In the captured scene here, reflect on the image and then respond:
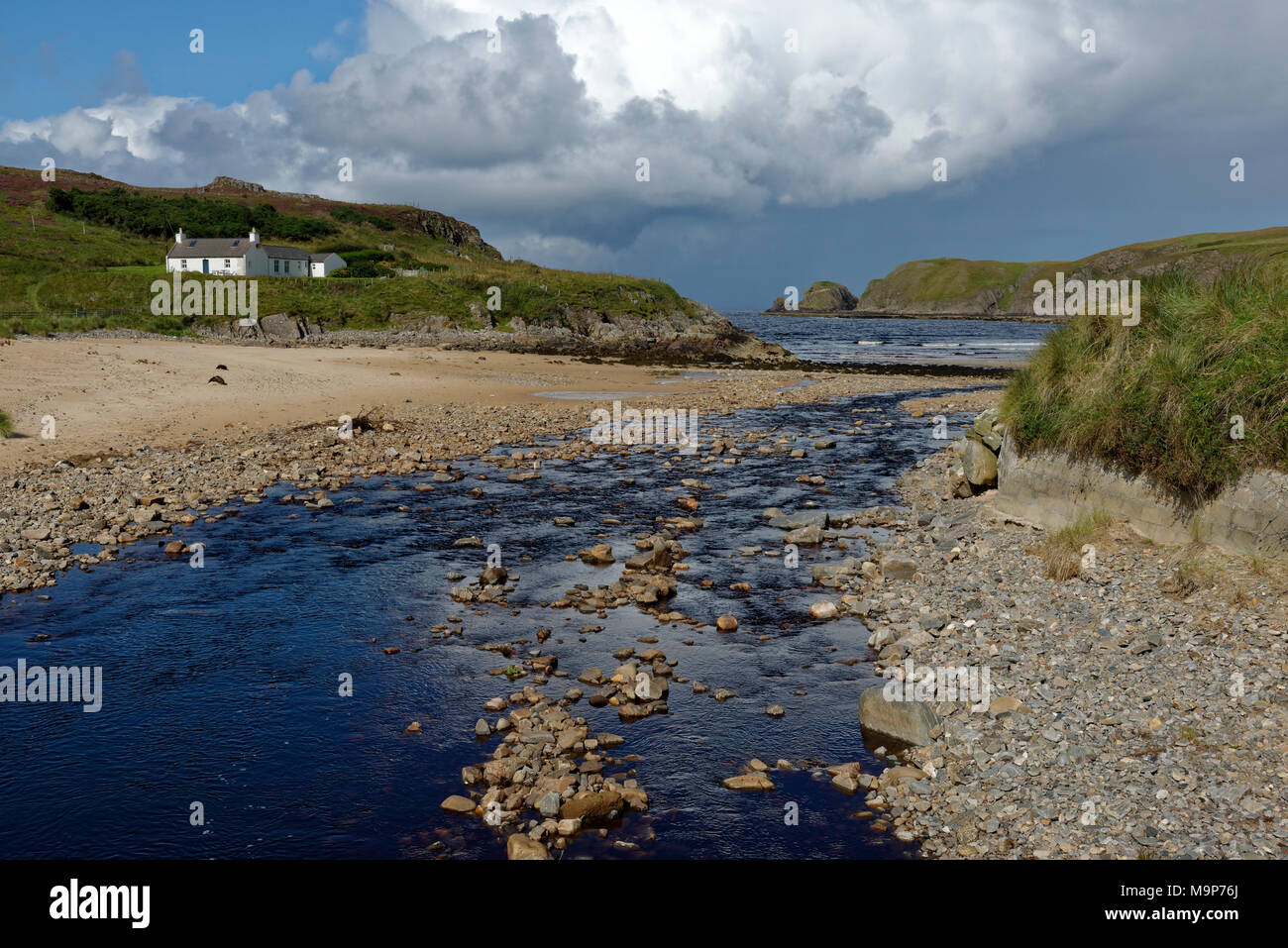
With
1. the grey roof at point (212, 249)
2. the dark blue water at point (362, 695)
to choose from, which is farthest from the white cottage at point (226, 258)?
the dark blue water at point (362, 695)

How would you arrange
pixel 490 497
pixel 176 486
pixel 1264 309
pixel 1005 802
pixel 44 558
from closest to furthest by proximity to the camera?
1. pixel 1005 802
2. pixel 1264 309
3. pixel 44 558
4. pixel 176 486
5. pixel 490 497

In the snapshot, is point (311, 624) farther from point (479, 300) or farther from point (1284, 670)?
point (479, 300)

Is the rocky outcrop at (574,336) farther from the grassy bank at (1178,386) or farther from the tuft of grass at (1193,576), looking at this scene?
the tuft of grass at (1193,576)

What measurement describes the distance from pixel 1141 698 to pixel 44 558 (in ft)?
65.8

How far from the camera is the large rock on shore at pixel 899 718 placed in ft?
35.2

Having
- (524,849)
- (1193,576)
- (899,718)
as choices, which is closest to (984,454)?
(1193,576)

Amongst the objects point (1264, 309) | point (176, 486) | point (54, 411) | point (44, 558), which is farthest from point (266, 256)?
point (1264, 309)

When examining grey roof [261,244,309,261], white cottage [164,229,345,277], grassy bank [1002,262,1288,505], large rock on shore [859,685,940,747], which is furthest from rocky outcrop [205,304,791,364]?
large rock on shore [859,685,940,747]

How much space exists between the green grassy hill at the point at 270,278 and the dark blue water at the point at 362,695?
4146 cm

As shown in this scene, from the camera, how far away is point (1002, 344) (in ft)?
396
